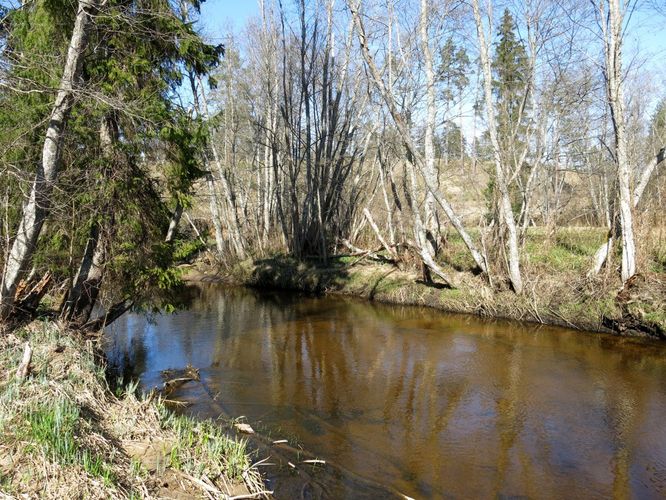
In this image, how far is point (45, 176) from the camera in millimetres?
7480

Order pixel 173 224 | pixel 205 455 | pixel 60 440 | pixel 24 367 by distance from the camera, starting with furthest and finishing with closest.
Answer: pixel 173 224
pixel 24 367
pixel 205 455
pixel 60 440

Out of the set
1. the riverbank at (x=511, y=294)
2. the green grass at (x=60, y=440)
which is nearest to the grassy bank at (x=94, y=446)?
the green grass at (x=60, y=440)

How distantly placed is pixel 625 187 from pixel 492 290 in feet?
14.0

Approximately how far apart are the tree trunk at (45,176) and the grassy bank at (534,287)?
1132cm

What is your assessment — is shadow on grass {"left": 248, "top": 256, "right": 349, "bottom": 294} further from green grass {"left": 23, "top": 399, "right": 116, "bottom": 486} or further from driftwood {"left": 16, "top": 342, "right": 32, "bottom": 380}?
green grass {"left": 23, "top": 399, "right": 116, "bottom": 486}

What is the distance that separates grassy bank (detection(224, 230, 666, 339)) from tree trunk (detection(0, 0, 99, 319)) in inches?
446

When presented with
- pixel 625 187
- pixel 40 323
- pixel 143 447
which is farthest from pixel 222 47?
pixel 625 187

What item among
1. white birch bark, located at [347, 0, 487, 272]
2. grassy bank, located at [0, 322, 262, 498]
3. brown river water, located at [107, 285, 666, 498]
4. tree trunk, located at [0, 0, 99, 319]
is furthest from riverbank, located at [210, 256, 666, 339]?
tree trunk, located at [0, 0, 99, 319]

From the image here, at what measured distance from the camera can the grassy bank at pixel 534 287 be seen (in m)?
12.3

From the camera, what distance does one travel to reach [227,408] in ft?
27.3

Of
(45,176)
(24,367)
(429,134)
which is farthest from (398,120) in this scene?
(24,367)

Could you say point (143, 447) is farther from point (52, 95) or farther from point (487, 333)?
point (487, 333)

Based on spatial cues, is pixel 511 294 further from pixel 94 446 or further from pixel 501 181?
pixel 94 446

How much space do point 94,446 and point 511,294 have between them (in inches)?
470
